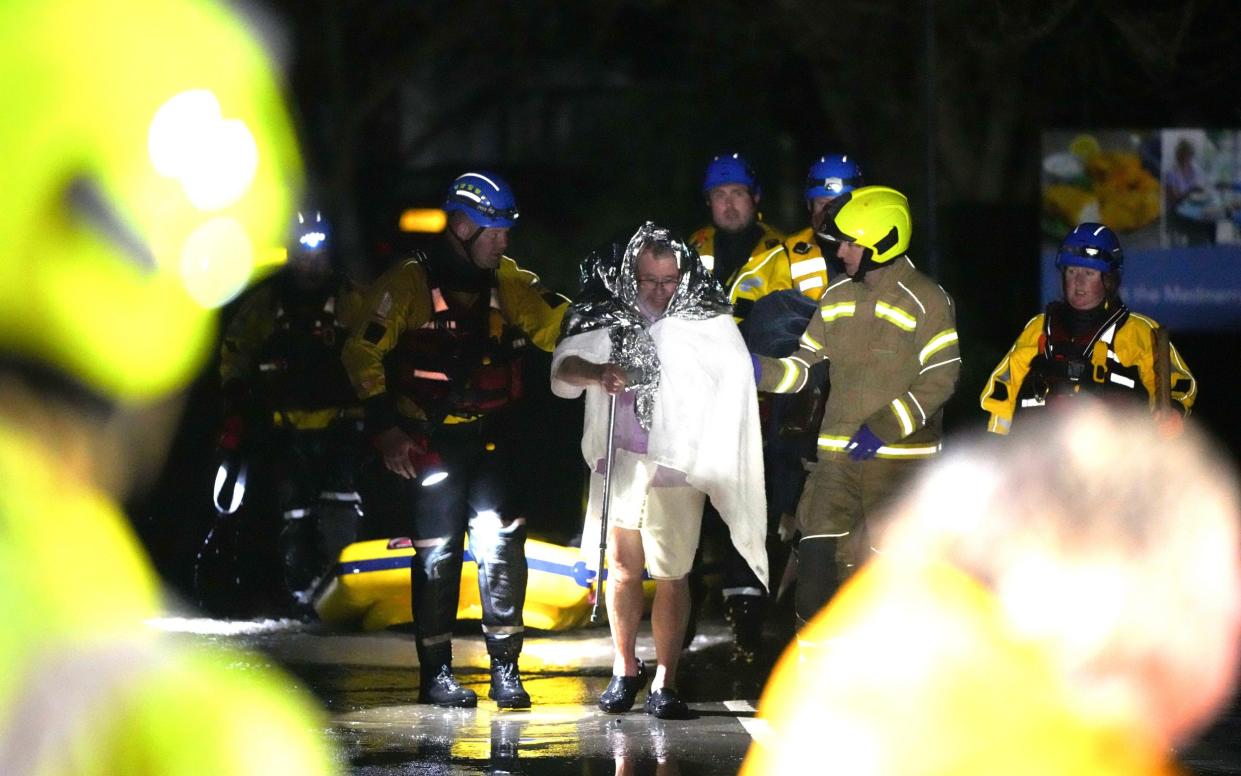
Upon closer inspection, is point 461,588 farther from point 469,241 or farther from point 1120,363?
point 1120,363

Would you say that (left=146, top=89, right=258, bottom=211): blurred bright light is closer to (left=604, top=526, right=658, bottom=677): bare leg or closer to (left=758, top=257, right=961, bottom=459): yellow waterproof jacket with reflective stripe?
(left=604, top=526, right=658, bottom=677): bare leg

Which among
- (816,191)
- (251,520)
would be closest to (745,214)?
(816,191)

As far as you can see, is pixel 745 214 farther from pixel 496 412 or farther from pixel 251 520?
pixel 251 520

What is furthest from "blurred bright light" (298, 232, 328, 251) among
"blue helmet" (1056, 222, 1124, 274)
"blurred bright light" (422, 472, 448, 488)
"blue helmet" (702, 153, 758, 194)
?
"blue helmet" (1056, 222, 1124, 274)

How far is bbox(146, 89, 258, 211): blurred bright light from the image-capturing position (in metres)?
9.63

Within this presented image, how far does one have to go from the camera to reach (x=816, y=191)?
10758mm

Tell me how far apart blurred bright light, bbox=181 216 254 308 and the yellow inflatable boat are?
5.87 feet

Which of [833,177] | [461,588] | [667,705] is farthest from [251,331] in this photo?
[667,705]

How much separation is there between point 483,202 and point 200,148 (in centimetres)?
177

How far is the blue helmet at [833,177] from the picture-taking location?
1073 cm

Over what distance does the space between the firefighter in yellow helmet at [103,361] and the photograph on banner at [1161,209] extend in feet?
19.1

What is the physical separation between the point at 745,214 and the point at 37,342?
4842 millimetres

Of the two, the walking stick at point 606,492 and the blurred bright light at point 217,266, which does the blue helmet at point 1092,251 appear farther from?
the blurred bright light at point 217,266

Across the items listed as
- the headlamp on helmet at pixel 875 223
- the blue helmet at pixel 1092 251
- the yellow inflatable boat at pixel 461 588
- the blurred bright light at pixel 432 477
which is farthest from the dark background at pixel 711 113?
the blue helmet at pixel 1092 251
